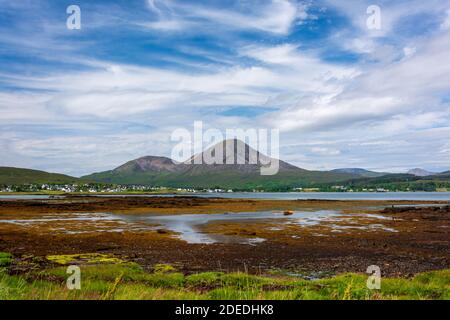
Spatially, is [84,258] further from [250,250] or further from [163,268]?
[250,250]

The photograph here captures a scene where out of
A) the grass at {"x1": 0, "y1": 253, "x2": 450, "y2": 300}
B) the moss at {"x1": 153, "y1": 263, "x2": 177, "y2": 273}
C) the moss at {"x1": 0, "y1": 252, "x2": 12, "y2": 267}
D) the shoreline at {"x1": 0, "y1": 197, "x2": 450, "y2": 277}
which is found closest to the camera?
the grass at {"x1": 0, "y1": 253, "x2": 450, "y2": 300}

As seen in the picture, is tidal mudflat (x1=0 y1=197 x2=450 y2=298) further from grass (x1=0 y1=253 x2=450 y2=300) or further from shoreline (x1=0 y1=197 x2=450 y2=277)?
grass (x1=0 y1=253 x2=450 y2=300)

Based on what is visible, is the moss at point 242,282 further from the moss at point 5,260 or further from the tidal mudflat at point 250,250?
the moss at point 5,260

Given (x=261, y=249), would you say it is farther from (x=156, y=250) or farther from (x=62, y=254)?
(x=62, y=254)

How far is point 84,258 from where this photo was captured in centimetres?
2744

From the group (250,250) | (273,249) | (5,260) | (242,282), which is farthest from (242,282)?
(5,260)

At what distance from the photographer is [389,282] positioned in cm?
1706

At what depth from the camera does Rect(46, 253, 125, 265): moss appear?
2577 cm

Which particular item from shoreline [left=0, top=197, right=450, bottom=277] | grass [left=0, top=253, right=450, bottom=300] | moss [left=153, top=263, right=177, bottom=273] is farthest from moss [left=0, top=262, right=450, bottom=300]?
shoreline [left=0, top=197, right=450, bottom=277]

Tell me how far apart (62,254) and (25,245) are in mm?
7531

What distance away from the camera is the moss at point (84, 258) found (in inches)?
1014

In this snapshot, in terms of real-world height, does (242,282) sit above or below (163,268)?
above

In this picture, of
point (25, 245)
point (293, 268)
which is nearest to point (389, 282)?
point (293, 268)
